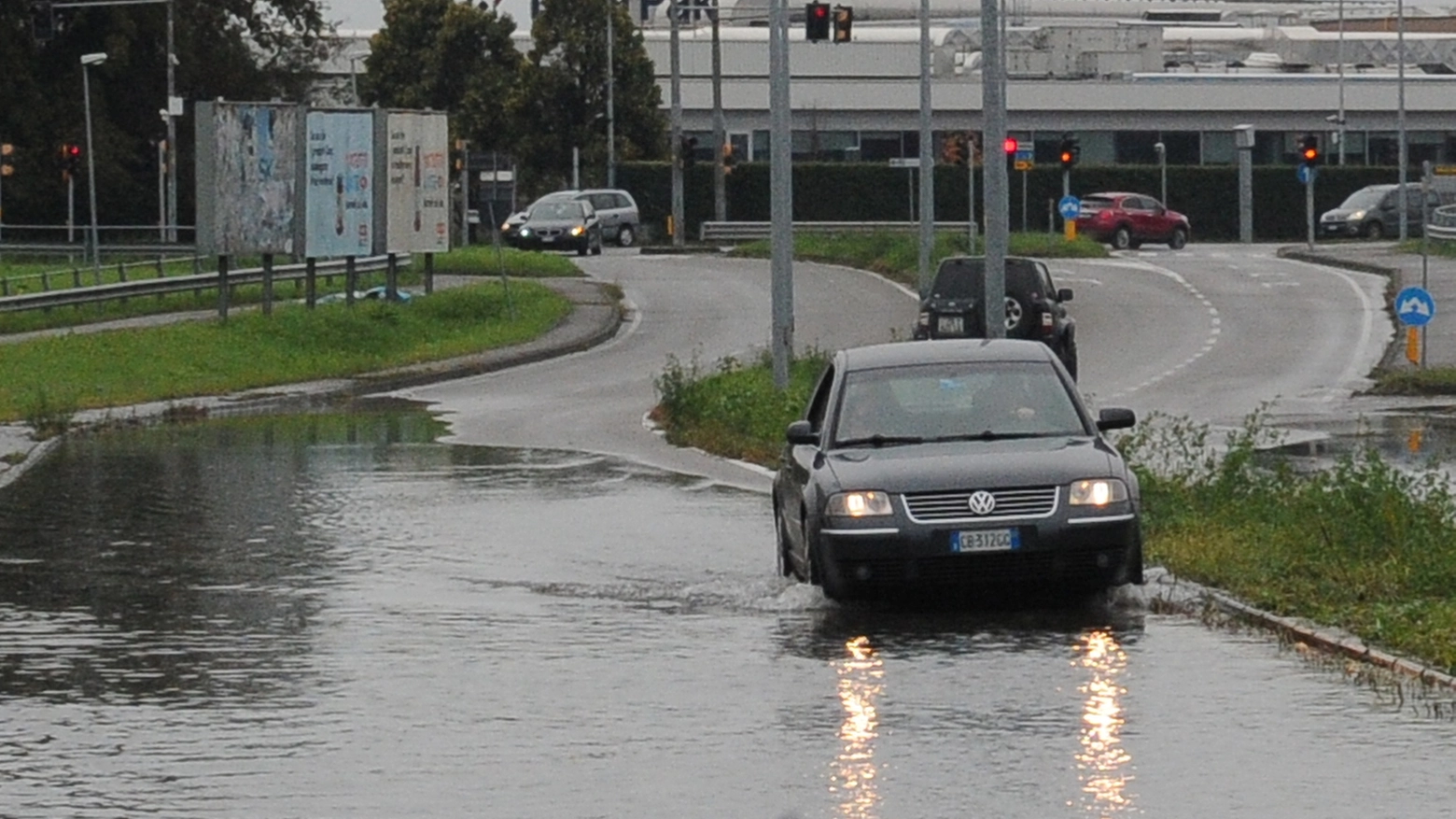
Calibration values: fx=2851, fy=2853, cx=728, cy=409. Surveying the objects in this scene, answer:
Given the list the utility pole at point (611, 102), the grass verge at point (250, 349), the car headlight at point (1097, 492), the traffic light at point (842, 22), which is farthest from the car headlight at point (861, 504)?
the utility pole at point (611, 102)

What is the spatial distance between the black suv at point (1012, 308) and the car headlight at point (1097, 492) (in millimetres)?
24183

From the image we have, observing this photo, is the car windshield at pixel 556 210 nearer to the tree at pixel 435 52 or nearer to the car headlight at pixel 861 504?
the tree at pixel 435 52

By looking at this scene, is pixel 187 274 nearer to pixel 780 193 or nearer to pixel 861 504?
pixel 780 193

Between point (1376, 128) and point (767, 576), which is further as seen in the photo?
point (1376, 128)

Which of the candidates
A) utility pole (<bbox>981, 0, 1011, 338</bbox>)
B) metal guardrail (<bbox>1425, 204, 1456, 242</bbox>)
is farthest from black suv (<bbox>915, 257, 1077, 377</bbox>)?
metal guardrail (<bbox>1425, 204, 1456, 242</bbox>)

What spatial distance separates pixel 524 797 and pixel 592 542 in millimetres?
8895

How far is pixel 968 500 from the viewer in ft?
45.3

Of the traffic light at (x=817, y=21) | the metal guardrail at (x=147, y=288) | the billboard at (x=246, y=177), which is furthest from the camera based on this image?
the traffic light at (x=817, y=21)

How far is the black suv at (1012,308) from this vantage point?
127 feet

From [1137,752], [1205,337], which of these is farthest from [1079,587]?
[1205,337]

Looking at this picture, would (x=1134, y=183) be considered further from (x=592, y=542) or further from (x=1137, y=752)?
(x=1137, y=752)

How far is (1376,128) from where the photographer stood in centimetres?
10856

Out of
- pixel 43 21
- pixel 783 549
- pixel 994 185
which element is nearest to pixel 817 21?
pixel 43 21

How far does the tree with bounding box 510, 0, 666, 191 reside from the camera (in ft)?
313
